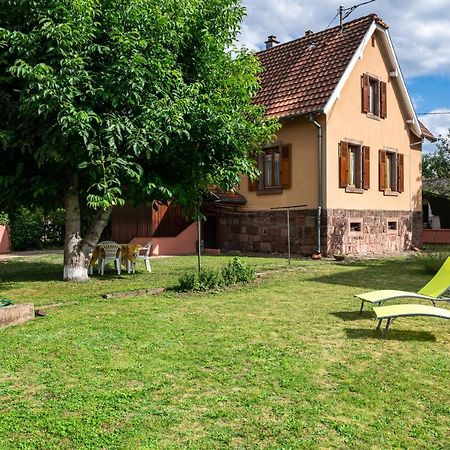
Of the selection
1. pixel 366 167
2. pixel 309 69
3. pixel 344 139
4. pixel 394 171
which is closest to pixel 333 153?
pixel 344 139

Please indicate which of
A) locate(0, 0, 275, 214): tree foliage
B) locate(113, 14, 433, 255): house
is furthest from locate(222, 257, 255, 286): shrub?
locate(113, 14, 433, 255): house

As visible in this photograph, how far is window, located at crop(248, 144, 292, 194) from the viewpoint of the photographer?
62.5 feet

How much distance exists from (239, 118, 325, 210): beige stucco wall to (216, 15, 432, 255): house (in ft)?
0.12

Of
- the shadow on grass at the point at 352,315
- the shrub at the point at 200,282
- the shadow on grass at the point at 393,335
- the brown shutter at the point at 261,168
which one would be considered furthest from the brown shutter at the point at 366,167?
the shadow on grass at the point at 393,335

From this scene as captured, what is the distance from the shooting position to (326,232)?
58.4ft

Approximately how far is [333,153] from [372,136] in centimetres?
312

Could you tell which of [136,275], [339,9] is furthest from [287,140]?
[136,275]

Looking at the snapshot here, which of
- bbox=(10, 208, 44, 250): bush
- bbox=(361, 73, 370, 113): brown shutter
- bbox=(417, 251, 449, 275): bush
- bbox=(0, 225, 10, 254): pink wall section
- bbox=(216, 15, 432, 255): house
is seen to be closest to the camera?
bbox=(417, 251, 449, 275): bush

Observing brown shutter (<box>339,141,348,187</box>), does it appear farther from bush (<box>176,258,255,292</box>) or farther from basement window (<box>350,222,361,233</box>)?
bush (<box>176,258,255,292</box>)

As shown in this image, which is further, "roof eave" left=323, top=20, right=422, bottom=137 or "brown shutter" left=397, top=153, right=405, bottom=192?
"brown shutter" left=397, top=153, right=405, bottom=192

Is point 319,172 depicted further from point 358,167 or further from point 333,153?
point 358,167

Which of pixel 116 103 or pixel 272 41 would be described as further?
pixel 272 41

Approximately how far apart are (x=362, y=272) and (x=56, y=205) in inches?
315

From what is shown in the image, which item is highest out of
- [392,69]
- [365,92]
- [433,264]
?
[392,69]
